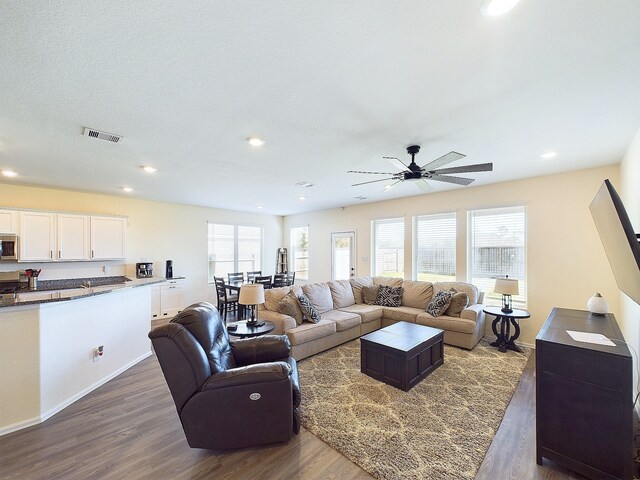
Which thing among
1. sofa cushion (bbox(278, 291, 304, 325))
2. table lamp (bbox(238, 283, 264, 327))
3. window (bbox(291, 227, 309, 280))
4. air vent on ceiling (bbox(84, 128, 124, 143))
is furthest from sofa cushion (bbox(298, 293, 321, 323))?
window (bbox(291, 227, 309, 280))

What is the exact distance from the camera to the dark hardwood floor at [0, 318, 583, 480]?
74.7 inches

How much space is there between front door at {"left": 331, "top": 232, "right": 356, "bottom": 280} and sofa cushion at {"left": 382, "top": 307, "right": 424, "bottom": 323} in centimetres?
212

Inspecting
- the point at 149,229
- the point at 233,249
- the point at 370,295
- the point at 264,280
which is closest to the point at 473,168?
the point at 370,295

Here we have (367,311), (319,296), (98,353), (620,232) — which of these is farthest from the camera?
(367,311)

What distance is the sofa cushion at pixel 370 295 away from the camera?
543 cm

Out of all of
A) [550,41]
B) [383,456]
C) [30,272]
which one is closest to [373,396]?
[383,456]

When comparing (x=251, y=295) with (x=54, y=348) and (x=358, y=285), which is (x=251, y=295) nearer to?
(x=54, y=348)

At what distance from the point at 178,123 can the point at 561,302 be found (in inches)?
219

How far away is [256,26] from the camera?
4.71 ft

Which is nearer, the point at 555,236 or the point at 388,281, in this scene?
the point at 555,236

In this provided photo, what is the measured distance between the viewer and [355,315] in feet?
15.1

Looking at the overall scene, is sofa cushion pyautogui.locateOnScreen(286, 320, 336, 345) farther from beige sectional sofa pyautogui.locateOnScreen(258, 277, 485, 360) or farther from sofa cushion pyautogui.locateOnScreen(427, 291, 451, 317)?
sofa cushion pyautogui.locateOnScreen(427, 291, 451, 317)

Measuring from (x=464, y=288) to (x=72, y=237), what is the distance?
279 inches

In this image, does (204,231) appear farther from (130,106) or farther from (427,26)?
(427,26)
